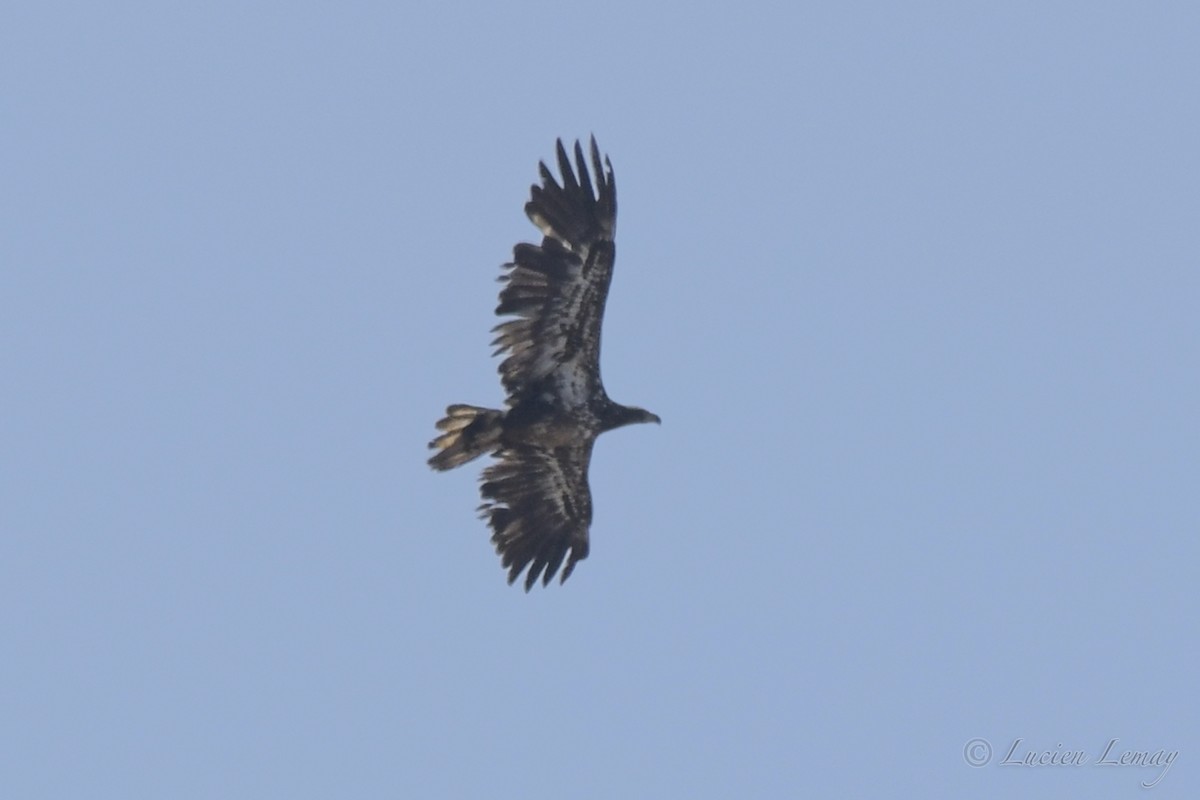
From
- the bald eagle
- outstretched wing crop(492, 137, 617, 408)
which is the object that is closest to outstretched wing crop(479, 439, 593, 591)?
the bald eagle

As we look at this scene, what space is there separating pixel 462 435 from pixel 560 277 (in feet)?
7.28

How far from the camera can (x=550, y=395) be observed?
85.3ft

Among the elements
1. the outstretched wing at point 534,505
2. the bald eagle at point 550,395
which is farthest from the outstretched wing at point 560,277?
the outstretched wing at point 534,505

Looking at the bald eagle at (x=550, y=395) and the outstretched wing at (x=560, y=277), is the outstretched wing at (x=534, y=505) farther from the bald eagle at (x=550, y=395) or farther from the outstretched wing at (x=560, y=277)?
the outstretched wing at (x=560, y=277)

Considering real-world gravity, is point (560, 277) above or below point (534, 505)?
above

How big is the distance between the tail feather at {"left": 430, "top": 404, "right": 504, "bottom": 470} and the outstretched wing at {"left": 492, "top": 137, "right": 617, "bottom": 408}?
0.55 metres

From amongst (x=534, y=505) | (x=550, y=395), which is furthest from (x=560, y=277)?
(x=534, y=505)

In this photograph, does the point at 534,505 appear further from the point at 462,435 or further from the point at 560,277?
the point at 560,277

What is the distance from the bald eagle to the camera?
987 inches

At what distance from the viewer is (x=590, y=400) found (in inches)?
1030

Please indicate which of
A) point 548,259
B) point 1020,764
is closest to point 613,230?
point 548,259

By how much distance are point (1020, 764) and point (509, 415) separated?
700cm

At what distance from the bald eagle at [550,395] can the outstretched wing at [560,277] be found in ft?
0.04

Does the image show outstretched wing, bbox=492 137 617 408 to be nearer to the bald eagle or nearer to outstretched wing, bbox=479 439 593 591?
the bald eagle
